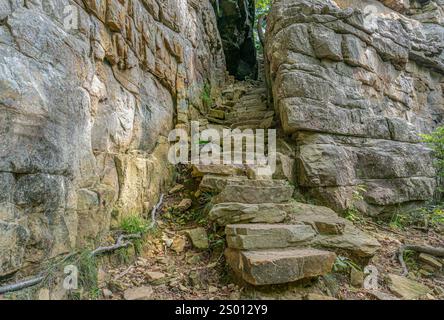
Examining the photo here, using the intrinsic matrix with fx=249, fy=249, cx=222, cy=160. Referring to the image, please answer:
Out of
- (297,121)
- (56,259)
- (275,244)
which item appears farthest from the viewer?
(297,121)

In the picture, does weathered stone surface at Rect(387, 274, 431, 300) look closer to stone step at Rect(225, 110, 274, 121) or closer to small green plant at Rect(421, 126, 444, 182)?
small green plant at Rect(421, 126, 444, 182)

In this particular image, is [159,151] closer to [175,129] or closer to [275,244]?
Answer: [175,129]

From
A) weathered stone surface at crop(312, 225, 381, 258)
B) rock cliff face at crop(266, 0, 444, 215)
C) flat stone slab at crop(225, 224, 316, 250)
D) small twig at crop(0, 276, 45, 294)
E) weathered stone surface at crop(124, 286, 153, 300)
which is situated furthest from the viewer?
rock cliff face at crop(266, 0, 444, 215)

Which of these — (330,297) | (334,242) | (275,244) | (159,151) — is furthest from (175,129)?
(330,297)

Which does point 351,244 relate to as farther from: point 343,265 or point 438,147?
point 438,147

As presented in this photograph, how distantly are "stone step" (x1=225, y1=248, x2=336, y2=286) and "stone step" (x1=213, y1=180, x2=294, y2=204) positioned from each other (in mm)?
867

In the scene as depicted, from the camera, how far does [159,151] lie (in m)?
4.46

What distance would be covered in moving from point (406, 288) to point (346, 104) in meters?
3.52

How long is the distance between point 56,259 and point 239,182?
2.39 metres

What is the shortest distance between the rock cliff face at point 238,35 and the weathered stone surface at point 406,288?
11.7m

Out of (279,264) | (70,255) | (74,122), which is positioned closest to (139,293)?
(70,255)

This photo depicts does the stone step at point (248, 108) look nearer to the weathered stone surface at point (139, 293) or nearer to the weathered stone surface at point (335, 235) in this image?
the weathered stone surface at point (335, 235)

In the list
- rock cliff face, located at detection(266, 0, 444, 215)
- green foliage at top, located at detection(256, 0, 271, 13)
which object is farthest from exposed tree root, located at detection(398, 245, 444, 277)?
green foliage at top, located at detection(256, 0, 271, 13)

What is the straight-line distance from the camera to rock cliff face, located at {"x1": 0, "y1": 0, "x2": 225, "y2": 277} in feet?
6.66
